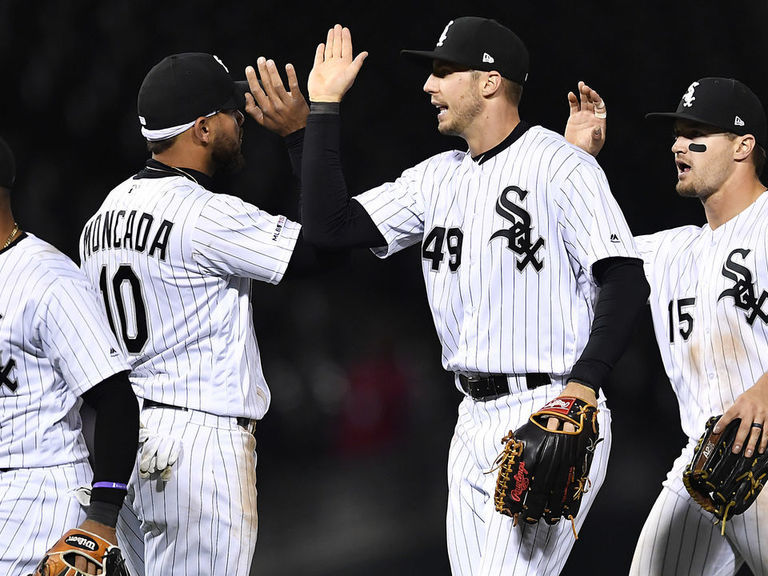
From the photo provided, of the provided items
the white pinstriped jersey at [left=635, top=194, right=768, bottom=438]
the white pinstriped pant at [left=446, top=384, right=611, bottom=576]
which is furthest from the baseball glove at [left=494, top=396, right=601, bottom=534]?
the white pinstriped jersey at [left=635, top=194, right=768, bottom=438]

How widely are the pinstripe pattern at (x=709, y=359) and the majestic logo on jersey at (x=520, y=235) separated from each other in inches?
24.7

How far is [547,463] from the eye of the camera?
2.53 meters

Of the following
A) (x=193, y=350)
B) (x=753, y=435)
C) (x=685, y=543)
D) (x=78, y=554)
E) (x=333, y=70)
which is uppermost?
(x=333, y=70)

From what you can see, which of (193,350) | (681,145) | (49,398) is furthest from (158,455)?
(681,145)

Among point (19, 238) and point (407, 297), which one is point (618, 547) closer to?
point (407, 297)

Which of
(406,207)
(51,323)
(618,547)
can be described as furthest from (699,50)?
(51,323)

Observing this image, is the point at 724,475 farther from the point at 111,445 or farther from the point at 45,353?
the point at 45,353

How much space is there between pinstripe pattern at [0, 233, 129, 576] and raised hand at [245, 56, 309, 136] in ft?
2.53

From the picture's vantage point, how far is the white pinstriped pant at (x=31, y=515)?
2.54 meters

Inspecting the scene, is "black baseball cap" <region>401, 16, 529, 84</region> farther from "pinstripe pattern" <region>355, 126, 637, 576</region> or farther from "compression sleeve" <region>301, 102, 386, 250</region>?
"compression sleeve" <region>301, 102, 386, 250</region>

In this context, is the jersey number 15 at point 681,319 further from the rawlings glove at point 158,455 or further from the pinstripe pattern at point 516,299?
the rawlings glove at point 158,455

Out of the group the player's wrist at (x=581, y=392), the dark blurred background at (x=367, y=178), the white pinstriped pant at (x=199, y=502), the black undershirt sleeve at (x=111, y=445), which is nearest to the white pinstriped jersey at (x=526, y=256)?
the player's wrist at (x=581, y=392)

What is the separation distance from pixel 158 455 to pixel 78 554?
1.79 feet

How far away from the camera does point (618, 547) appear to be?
5.26 m
